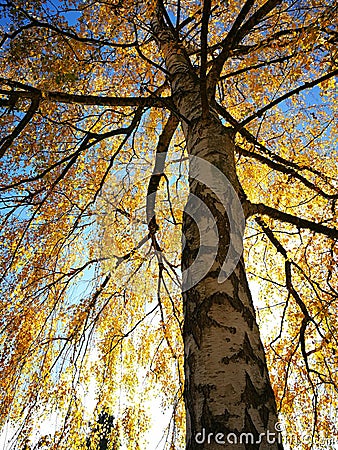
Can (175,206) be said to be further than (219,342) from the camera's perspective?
Yes

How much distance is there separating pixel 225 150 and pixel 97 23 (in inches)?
183

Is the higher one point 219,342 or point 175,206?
point 175,206

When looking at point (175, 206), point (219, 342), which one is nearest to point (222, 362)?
point (219, 342)

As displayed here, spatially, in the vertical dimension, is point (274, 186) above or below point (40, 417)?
above

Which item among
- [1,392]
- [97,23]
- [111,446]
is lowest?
[111,446]

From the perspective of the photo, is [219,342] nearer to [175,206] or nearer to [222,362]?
→ [222,362]

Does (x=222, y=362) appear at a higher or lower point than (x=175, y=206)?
lower

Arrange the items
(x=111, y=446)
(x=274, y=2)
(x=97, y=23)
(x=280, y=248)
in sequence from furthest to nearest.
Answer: (x=97, y=23)
(x=111, y=446)
(x=280, y=248)
(x=274, y=2)

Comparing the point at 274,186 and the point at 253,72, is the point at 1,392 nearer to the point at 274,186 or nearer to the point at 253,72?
the point at 274,186

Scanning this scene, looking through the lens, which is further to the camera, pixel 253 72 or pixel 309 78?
pixel 309 78

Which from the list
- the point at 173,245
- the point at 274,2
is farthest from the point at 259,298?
the point at 274,2

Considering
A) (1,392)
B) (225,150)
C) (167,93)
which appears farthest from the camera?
(167,93)

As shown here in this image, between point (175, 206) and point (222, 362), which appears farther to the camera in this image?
point (175, 206)

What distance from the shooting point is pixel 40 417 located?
3.88 m
